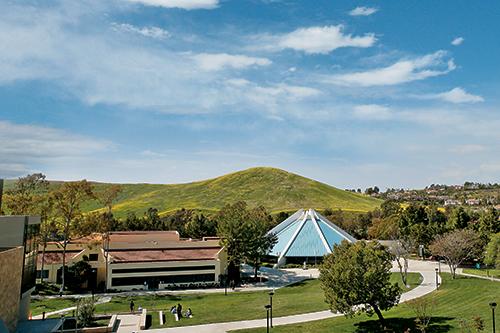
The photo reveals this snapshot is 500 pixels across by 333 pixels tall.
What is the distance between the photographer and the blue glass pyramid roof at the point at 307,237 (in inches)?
2721

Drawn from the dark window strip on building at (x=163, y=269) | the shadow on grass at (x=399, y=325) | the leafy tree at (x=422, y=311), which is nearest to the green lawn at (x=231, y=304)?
the dark window strip on building at (x=163, y=269)

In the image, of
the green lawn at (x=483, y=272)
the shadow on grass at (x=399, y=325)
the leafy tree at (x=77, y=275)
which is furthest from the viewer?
the green lawn at (x=483, y=272)

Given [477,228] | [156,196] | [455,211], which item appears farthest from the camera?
[156,196]

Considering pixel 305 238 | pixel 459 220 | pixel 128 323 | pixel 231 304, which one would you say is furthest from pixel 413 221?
pixel 128 323

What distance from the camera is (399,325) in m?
29.1

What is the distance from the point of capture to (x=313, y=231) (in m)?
75.6

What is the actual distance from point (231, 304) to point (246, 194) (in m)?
110

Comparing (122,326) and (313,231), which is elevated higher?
(313,231)

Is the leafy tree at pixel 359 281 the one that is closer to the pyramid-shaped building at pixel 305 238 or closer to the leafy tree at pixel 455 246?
the leafy tree at pixel 455 246

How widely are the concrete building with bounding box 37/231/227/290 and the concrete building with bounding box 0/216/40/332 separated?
16356 mm

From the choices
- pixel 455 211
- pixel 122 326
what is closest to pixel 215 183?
pixel 455 211

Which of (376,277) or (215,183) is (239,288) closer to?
(376,277)

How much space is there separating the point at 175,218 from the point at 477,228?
62140 millimetres

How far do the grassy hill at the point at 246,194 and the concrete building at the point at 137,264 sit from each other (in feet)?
250
